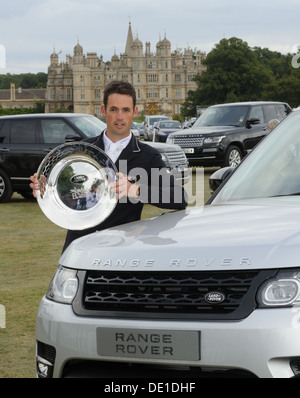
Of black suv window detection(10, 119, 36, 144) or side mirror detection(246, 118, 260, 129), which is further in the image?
side mirror detection(246, 118, 260, 129)

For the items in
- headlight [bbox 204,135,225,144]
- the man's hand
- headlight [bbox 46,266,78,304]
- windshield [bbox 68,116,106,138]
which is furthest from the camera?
headlight [bbox 204,135,225,144]

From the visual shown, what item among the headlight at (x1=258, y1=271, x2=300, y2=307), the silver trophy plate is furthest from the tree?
the headlight at (x1=258, y1=271, x2=300, y2=307)

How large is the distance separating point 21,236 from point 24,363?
7428 millimetres

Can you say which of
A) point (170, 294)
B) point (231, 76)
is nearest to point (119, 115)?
point (170, 294)

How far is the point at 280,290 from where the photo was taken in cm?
310

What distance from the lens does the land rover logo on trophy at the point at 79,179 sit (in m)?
4.47

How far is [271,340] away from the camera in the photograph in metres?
3.00

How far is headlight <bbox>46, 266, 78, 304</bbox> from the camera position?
3.57 metres

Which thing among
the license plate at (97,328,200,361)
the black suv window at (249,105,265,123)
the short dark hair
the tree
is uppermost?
the tree

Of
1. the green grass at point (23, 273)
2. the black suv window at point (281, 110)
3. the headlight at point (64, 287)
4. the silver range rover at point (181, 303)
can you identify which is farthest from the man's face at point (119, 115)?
the black suv window at point (281, 110)

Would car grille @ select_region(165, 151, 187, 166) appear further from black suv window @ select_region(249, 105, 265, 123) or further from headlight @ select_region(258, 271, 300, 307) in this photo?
headlight @ select_region(258, 271, 300, 307)

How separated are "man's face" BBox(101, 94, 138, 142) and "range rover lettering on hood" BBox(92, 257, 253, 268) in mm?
1391
